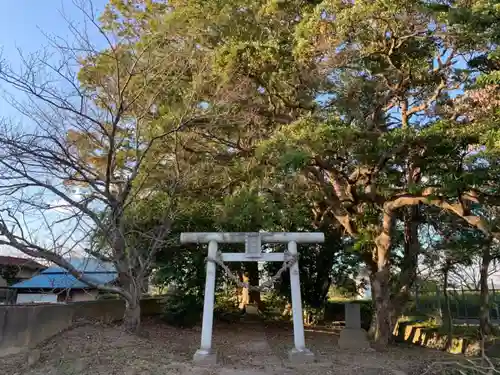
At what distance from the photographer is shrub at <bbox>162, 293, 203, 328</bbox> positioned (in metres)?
12.3

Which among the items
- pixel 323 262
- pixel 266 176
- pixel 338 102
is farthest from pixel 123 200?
pixel 323 262

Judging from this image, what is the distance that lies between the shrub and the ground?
152cm

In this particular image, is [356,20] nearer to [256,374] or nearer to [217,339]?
[256,374]

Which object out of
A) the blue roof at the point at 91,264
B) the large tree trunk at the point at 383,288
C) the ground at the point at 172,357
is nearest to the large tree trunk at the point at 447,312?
the ground at the point at 172,357

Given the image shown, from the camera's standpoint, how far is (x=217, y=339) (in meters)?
10.5

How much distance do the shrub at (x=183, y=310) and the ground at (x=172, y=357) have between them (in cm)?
152

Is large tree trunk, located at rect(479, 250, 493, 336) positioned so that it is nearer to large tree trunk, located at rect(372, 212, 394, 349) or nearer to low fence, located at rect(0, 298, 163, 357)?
large tree trunk, located at rect(372, 212, 394, 349)

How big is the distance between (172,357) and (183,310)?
4685 millimetres

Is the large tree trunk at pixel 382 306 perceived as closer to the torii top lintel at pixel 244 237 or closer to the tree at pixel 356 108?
the tree at pixel 356 108

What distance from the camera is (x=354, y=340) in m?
10.5

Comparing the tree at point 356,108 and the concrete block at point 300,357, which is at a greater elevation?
the tree at point 356,108

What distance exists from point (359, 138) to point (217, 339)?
5947 mm

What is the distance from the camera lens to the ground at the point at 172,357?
6746 millimetres

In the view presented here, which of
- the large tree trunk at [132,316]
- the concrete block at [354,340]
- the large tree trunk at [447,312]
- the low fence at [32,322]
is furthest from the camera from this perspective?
the large tree trunk at [447,312]
